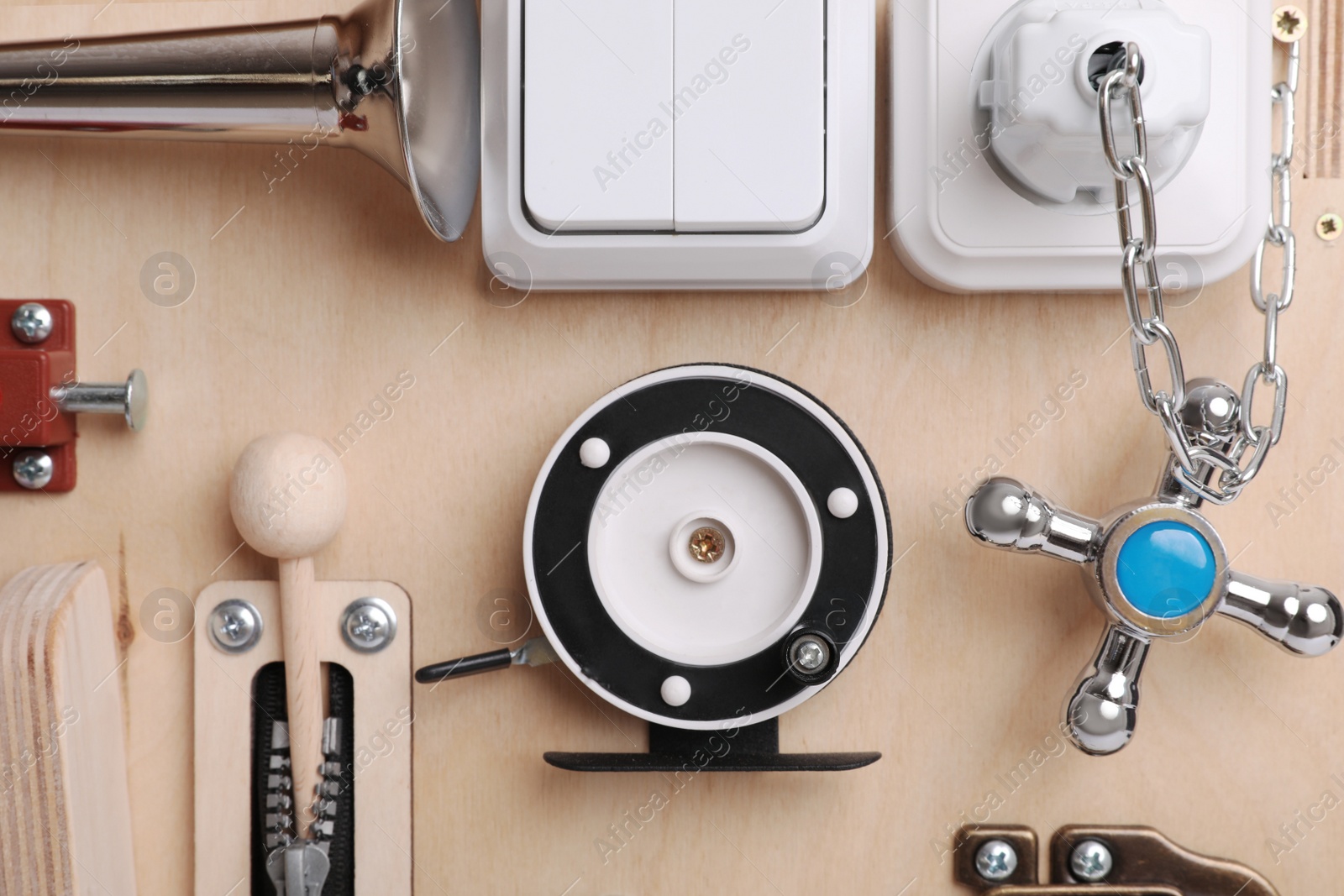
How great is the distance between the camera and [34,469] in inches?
21.1

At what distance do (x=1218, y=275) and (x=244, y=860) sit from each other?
0.64 metres

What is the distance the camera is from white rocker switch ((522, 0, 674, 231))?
1.55ft

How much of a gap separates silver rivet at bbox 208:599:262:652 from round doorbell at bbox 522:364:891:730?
0.17 meters

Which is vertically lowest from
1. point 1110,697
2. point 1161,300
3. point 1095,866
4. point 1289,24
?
point 1095,866

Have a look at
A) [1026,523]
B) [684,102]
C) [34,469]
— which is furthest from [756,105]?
[34,469]

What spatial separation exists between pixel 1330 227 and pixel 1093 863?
0.39 metres

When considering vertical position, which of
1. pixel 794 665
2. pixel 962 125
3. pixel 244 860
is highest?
pixel 962 125

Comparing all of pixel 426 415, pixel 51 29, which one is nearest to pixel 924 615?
pixel 426 415

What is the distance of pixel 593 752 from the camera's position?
1.73ft

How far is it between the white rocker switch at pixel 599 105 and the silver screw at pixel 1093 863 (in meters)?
0.43

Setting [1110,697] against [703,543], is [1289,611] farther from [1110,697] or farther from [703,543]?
[703,543]

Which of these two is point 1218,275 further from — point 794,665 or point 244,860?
point 244,860

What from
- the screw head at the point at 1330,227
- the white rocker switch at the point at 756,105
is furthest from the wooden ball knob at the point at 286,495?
the screw head at the point at 1330,227

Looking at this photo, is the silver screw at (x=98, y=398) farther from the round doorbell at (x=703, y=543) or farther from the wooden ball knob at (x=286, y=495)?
the round doorbell at (x=703, y=543)
